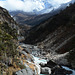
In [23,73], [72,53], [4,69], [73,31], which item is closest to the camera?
[4,69]

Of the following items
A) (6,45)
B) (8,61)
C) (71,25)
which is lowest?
(8,61)

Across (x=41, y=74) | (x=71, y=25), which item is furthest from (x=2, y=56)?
(x=71, y=25)

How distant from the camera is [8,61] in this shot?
27.4m

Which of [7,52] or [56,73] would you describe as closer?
[7,52]

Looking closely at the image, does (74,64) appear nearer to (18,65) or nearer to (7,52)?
(18,65)

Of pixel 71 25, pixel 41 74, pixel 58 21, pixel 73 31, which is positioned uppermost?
pixel 58 21

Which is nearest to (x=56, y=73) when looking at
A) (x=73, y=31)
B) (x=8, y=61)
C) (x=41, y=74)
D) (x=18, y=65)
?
(x=41, y=74)

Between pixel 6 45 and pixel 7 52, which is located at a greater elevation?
pixel 6 45

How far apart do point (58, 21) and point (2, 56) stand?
3347 inches

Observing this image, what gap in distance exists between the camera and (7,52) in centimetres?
2888

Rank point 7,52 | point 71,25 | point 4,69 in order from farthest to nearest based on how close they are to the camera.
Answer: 1. point 71,25
2. point 7,52
3. point 4,69

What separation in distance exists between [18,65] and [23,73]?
3.61 metres

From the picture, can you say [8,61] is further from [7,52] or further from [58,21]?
[58,21]

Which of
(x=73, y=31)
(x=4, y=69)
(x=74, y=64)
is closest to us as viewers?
→ (x=4, y=69)
